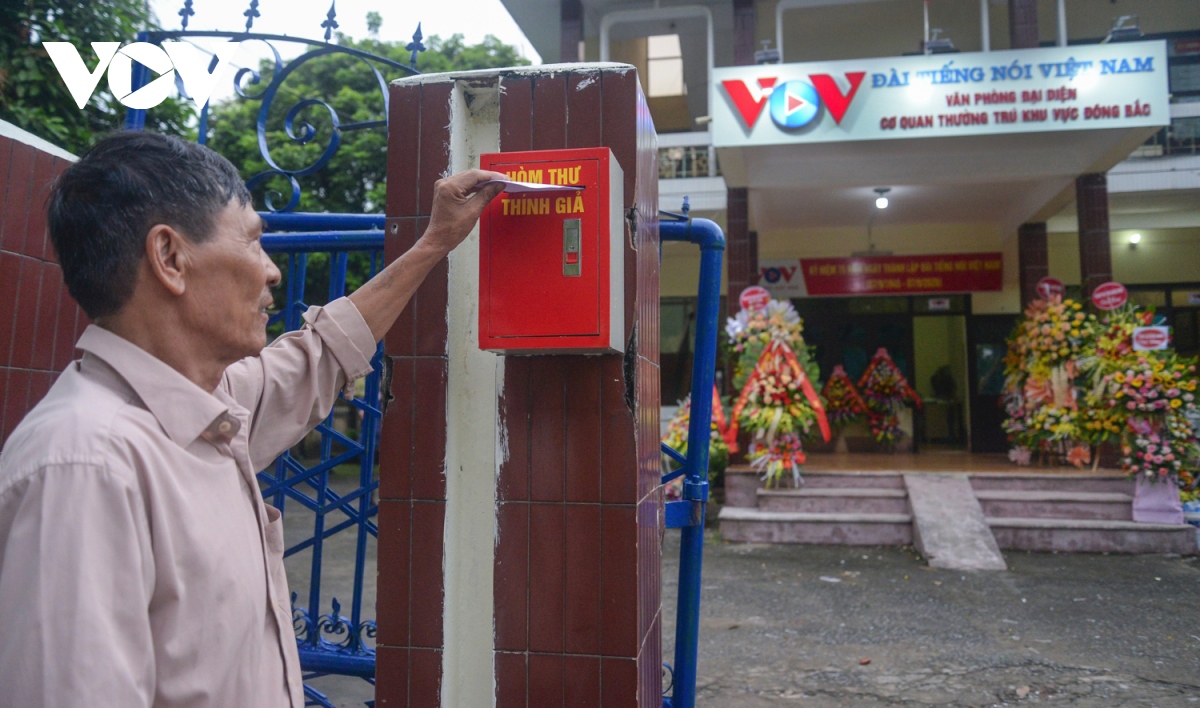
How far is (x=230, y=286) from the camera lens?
1.18 m

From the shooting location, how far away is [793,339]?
8.15m

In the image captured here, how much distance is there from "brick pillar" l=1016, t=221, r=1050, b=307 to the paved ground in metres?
4.43

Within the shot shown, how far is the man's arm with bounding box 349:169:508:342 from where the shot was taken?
1.50 m

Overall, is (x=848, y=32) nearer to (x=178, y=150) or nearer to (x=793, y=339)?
(x=793, y=339)

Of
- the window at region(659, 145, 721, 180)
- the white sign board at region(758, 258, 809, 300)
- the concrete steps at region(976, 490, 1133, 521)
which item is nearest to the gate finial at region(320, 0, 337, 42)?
the concrete steps at region(976, 490, 1133, 521)

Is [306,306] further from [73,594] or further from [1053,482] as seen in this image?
[1053,482]

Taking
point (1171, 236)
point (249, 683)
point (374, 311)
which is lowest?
point (249, 683)

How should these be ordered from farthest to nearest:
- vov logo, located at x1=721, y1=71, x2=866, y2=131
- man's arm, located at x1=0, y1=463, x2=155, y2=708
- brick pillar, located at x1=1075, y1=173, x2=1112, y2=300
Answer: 1. brick pillar, located at x1=1075, y1=173, x2=1112, y2=300
2. vov logo, located at x1=721, y1=71, x2=866, y2=131
3. man's arm, located at x1=0, y1=463, x2=155, y2=708

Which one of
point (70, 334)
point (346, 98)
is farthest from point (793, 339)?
point (346, 98)

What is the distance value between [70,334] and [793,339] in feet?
22.4

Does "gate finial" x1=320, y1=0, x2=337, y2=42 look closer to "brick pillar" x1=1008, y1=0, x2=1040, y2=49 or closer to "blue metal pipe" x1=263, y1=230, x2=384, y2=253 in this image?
"blue metal pipe" x1=263, y1=230, x2=384, y2=253

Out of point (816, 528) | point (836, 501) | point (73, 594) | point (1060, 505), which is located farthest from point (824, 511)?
point (73, 594)

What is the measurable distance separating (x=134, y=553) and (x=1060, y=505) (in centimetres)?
790

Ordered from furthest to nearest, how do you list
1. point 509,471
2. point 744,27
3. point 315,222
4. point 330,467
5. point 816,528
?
point 744,27 < point 816,528 < point 330,467 < point 315,222 < point 509,471
